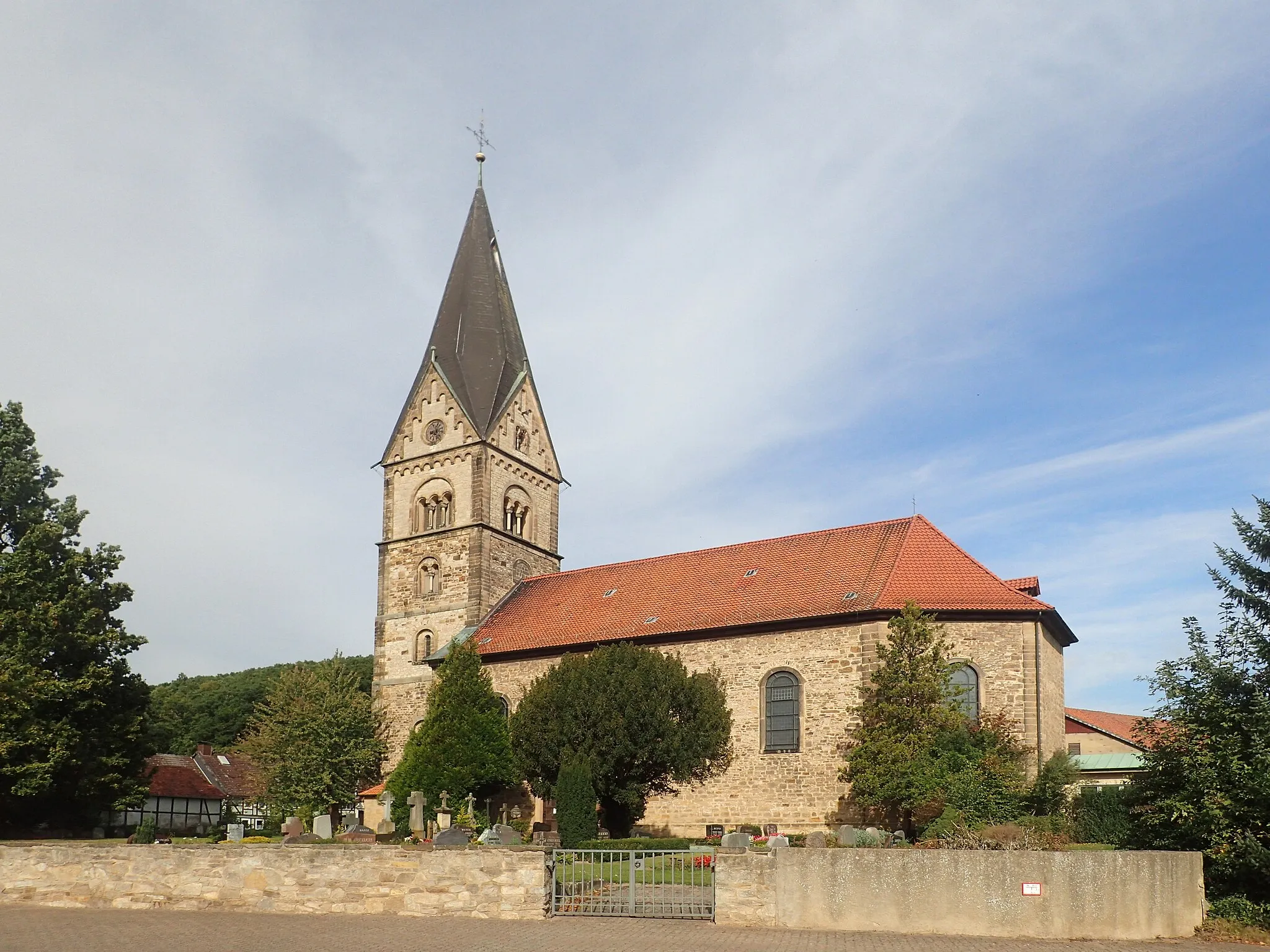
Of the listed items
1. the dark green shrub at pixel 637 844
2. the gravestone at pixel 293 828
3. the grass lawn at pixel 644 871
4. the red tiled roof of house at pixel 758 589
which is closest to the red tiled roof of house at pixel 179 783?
the red tiled roof of house at pixel 758 589

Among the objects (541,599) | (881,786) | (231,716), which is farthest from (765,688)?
(231,716)

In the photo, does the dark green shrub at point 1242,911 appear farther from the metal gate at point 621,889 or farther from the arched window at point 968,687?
the arched window at point 968,687

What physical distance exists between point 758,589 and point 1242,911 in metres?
19.8

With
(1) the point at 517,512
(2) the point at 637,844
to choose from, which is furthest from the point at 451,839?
(1) the point at 517,512

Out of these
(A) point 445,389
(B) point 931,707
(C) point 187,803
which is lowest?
(C) point 187,803

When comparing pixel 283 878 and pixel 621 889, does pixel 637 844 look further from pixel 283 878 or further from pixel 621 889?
pixel 283 878

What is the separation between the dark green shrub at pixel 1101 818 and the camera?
2145cm

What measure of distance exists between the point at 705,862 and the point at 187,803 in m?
34.0

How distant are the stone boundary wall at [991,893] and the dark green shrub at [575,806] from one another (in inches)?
504

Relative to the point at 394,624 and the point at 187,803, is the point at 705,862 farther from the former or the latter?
the point at 187,803

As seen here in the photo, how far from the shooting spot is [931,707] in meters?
27.6

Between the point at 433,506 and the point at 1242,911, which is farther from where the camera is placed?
the point at 433,506

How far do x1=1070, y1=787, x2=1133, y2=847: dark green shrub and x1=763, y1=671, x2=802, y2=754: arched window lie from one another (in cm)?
873

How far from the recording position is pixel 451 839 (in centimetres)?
1727
